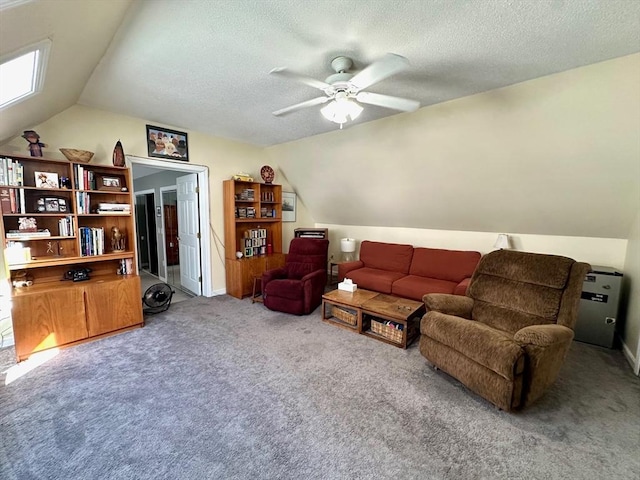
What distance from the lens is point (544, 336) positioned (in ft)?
5.88

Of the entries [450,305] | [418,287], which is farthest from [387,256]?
[450,305]

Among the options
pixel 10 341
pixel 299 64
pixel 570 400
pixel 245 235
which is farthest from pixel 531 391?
pixel 10 341

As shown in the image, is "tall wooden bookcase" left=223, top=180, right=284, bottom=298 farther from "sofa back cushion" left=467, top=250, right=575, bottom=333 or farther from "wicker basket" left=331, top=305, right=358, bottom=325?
"sofa back cushion" left=467, top=250, right=575, bottom=333

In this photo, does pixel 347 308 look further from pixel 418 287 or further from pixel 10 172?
pixel 10 172

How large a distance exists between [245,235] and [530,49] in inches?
159

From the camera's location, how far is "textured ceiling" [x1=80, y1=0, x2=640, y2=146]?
1.54 metres

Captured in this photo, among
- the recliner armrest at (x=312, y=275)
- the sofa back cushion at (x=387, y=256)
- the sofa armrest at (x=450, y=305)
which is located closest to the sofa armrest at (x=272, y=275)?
the recliner armrest at (x=312, y=275)

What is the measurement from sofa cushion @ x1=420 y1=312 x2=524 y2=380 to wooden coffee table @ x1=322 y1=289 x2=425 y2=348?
51 cm

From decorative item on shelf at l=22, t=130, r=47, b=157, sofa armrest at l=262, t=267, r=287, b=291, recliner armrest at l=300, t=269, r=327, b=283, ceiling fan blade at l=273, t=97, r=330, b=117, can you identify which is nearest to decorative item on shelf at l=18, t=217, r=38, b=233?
decorative item on shelf at l=22, t=130, r=47, b=157

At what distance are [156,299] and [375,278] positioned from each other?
10.0ft

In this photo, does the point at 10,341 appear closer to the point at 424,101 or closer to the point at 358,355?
the point at 358,355

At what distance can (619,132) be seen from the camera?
231 centimetres

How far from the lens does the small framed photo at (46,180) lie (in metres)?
2.66

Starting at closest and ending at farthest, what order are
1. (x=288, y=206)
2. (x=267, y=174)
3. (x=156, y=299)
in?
(x=156, y=299) < (x=267, y=174) < (x=288, y=206)
